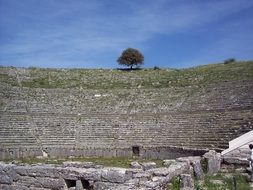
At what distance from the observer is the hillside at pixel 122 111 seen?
3544 centimetres

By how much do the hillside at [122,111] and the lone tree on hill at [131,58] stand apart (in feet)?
37.8

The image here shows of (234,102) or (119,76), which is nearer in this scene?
(234,102)

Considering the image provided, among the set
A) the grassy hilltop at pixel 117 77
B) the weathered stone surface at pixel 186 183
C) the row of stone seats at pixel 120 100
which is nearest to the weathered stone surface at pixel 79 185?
the weathered stone surface at pixel 186 183

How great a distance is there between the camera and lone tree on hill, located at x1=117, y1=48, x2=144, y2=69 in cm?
6562

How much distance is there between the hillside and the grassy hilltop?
116mm

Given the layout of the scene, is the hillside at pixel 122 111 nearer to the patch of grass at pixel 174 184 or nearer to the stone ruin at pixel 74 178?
the patch of grass at pixel 174 184

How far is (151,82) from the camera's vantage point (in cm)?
5091

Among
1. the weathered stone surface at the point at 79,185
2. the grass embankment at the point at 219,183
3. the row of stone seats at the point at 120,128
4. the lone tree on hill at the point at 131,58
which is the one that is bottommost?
the grass embankment at the point at 219,183

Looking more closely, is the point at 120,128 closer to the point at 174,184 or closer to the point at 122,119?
the point at 122,119

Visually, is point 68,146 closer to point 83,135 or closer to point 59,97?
point 83,135

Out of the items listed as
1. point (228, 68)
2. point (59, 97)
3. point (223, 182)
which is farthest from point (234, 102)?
point (223, 182)

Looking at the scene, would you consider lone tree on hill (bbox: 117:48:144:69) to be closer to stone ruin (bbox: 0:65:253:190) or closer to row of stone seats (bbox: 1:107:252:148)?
stone ruin (bbox: 0:65:253:190)

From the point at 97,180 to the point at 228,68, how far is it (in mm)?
A: 39478

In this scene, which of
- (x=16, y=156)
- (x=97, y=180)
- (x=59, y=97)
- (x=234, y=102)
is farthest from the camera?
(x=59, y=97)
